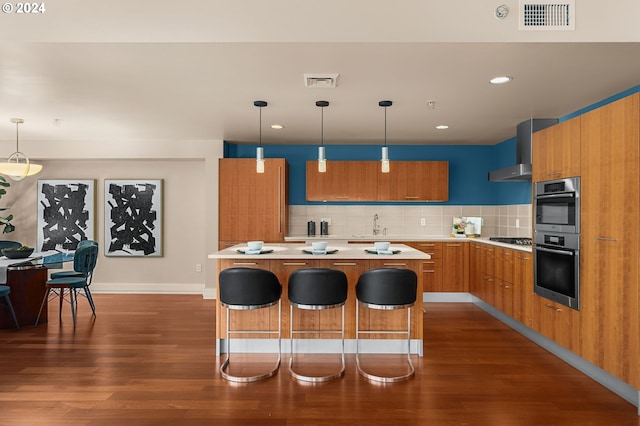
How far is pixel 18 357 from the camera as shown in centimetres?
369

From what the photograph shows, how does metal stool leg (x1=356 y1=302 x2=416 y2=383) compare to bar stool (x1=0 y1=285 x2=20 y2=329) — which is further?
bar stool (x1=0 y1=285 x2=20 y2=329)

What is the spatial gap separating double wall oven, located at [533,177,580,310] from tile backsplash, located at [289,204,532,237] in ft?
8.94

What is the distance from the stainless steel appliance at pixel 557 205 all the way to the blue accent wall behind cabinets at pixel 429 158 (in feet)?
8.93

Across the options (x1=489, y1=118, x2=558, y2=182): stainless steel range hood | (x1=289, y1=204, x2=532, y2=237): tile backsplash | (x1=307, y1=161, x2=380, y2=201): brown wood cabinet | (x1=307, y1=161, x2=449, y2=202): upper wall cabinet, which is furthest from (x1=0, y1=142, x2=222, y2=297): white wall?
(x1=489, y1=118, x2=558, y2=182): stainless steel range hood

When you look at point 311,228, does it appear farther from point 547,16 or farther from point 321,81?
point 547,16

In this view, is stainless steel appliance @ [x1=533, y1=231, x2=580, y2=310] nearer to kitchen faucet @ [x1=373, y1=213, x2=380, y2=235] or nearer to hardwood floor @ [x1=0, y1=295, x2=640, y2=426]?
hardwood floor @ [x1=0, y1=295, x2=640, y2=426]

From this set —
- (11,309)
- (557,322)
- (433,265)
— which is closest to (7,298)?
(11,309)

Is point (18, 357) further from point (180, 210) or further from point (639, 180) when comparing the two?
point (639, 180)

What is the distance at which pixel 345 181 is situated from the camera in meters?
6.31

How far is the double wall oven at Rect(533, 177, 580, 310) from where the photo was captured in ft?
10.7

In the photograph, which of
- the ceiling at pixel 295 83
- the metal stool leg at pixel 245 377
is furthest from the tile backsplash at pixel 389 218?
the metal stool leg at pixel 245 377

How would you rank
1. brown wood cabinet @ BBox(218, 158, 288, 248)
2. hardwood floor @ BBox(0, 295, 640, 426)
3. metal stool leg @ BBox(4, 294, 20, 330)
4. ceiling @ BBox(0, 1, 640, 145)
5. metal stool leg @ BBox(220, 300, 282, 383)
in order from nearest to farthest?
1. hardwood floor @ BBox(0, 295, 640, 426)
2. ceiling @ BBox(0, 1, 640, 145)
3. metal stool leg @ BBox(220, 300, 282, 383)
4. metal stool leg @ BBox(4, 294, 20, 330)
5. brown wood cabinet @ BBox(218, 158, 288, 248)

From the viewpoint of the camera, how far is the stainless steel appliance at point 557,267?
10.7 ft

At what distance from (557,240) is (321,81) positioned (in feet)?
8.07
